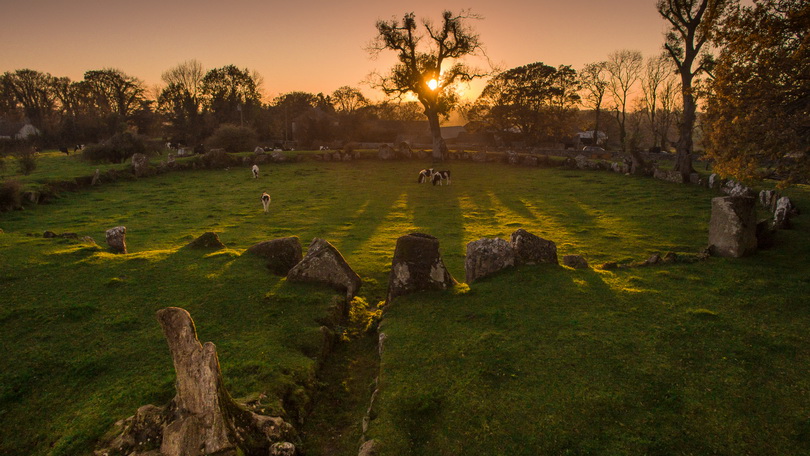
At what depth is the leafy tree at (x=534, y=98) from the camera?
191 feet

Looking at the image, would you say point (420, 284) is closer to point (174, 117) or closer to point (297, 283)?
point (297, 283)

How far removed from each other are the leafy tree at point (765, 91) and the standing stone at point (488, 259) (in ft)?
26.4

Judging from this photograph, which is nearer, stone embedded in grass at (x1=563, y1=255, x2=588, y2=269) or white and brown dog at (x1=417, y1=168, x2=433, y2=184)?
stone embedded in grass at (x1=563, y1=255, x2=588, y2=269)

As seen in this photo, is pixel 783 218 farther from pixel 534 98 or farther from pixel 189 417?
pixel 534 98

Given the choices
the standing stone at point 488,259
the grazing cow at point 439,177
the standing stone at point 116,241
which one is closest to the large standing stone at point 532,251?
the standing stone at point 488,259

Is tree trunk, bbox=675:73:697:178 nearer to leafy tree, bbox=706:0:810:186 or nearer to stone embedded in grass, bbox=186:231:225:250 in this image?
leafy tree, bbox=706:0:810:186

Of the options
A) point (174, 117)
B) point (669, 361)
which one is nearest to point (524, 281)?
point (669, 361)

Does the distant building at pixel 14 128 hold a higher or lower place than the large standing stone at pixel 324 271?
higher

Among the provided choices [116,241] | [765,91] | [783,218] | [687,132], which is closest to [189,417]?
[116,241]

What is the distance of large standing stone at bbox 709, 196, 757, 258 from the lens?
39.5 ft

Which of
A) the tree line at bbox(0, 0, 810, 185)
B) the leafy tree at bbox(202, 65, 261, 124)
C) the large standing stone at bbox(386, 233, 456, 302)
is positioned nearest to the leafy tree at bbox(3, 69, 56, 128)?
the tree line at bbox(0, 0, 810, 185)

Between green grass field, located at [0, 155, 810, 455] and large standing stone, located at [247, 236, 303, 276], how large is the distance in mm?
655

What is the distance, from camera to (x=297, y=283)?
11.0 m

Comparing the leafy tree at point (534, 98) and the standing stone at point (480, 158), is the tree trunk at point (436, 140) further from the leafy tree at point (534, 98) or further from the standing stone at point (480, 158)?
the leafy tree at point (534, 98)
